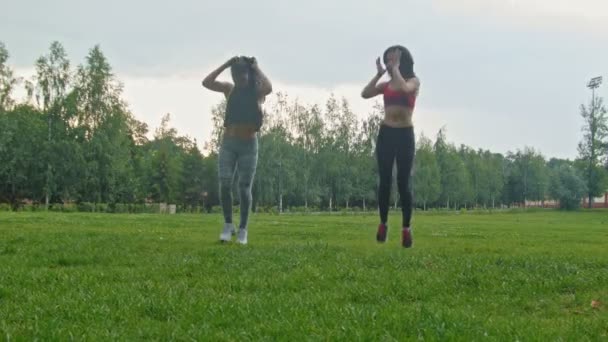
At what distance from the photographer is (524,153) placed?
472 feet

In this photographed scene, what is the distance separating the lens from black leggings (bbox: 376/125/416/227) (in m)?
10.2

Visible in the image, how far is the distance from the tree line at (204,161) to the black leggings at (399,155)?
56905 mm

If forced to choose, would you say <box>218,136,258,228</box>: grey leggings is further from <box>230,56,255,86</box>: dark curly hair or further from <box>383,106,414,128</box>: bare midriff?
<box>383,106,414,128</box>: bare midriff

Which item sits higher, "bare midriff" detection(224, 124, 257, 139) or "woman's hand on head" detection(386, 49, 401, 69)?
"woman's hand on head" detection(386, 49, 401, 69)

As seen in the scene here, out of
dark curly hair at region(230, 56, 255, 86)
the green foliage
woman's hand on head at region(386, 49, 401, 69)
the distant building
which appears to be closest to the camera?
woman's hand on head at region(386, 49, 401, 69)

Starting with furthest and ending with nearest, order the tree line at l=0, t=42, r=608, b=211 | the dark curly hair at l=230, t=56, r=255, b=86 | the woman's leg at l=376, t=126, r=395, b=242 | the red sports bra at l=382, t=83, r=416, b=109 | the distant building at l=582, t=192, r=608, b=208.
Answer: the distant building at l=582, t=192, r=608, b=208 < the tree line at l=0, t=42, r=608, b=211 < the dark curly hair at l=230, t=56, r=255, b=86 < the woman's leg at l=376, t=126, r=395, b=242 < the red sports bra at l=382, t=83, r=416, b=109

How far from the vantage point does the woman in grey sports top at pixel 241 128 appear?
10.6 meters

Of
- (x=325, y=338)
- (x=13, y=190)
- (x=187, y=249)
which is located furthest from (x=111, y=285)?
(x=13, y=190)

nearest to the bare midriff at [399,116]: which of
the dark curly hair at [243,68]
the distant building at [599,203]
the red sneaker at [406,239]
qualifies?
the red sneaker at [406,239]

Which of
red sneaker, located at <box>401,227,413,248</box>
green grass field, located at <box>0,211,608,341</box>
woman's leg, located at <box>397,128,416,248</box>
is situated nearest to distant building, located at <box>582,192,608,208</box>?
red sneaker, located at <box>401,227,413,248</box>

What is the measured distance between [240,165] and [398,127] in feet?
9.22

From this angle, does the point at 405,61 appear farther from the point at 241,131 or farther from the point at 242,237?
the point at 242,237

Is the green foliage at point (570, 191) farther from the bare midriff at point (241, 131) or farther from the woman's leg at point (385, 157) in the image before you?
the bare midriff at point (241, 131)

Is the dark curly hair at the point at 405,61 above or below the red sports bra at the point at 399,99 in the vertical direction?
above
